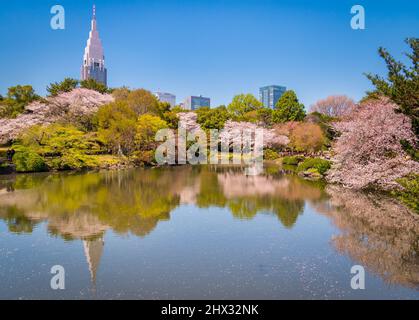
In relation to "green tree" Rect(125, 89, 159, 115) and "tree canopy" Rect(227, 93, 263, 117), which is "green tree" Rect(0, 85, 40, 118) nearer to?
"green tree" Rect(125, 89, 159, 115)

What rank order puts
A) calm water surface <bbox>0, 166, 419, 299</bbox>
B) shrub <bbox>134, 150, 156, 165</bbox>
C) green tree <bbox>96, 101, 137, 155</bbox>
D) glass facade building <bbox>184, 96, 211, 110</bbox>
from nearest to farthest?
calm water surface <bbox>0, 166, 419, 299</bbox> < green tree <bbox>96, 101, 137, 155</bbox> < shrub <bbox>134, 150, 156, 165</bbox> < glass facade building <bbox>184, 96, 211, 110</bbox>

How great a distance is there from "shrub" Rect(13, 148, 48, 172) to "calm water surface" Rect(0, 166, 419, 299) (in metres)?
8.92

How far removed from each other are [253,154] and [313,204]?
30614 millimetres

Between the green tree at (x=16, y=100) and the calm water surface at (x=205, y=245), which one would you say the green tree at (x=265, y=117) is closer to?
the green tree at (x=16, y=100)

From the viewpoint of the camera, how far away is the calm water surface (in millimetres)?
5898

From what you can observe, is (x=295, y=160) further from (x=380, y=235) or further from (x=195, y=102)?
(x=195, y=102)

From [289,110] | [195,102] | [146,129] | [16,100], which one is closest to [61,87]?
[16,100]

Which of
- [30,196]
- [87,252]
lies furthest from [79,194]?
[87,252]

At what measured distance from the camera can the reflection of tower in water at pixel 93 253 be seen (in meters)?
6.54

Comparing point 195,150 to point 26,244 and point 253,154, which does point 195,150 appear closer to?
point 253,154

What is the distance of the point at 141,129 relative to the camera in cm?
3012

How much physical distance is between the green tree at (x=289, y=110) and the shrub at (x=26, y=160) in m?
31.0

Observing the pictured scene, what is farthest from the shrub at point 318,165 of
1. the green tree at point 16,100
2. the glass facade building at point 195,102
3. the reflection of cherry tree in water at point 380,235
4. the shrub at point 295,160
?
the glass facade building at point 195,102

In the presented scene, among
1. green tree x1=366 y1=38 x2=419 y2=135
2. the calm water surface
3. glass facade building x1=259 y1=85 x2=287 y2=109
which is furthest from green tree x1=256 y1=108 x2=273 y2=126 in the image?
glass facade building x1=259 y1=85 x2=287 y2=109
